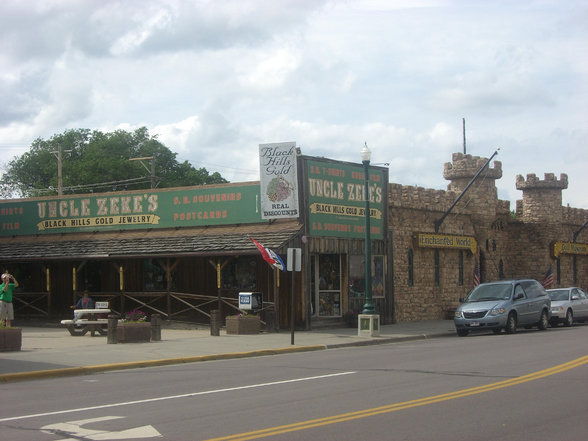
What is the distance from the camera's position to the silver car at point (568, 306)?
2933 centimetres

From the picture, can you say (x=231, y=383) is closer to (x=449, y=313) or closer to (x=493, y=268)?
(x=449, y=313)

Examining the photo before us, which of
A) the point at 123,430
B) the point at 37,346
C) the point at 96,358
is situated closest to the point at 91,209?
the point at 37,346

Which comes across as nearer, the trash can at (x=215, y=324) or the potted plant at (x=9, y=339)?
the potted plant at (x=9, y=339)

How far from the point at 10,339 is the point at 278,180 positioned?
10.5 meters

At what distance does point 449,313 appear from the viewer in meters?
32.9

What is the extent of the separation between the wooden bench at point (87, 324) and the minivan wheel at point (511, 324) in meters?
12.3

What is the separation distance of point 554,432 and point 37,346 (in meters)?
15.6

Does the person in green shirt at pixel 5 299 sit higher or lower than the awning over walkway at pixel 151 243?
lower

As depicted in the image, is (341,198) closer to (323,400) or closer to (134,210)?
(134,210)

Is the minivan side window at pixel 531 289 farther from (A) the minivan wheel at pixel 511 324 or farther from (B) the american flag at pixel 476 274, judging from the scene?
(B) the american flag at pixel 476 274

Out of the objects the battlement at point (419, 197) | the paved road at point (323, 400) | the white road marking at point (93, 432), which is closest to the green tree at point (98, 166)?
the battlement at point (419, 197)

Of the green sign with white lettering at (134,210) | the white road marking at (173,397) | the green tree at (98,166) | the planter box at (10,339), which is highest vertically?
the green tree at (98,166)

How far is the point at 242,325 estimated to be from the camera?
24578 millimetres

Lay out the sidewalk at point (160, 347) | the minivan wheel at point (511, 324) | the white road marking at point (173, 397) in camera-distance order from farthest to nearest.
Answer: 1. the minivan wheel at point (511, 324)
2. the sidewalk at point (160, 347)
3. the white road marking at point (173, 397)
